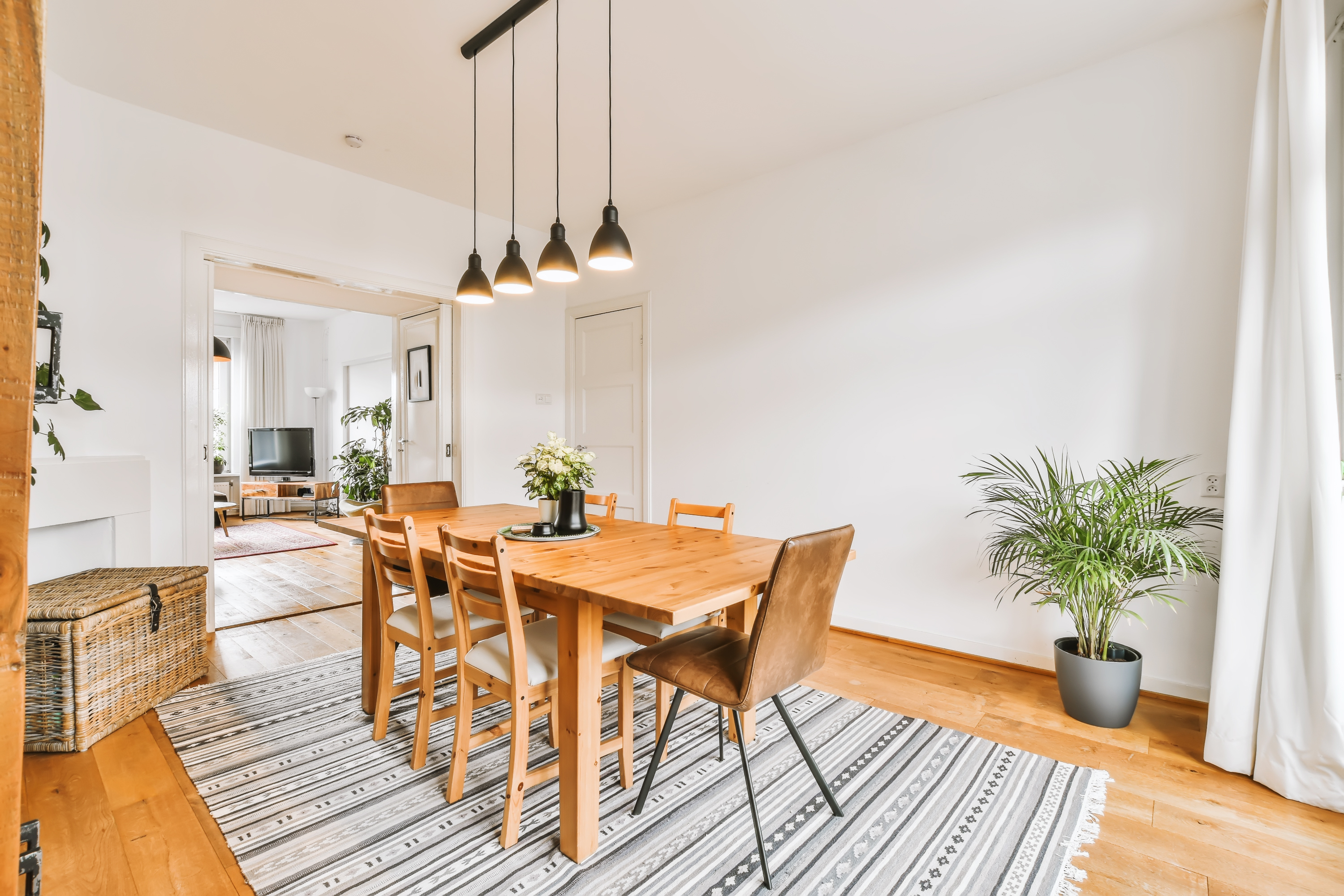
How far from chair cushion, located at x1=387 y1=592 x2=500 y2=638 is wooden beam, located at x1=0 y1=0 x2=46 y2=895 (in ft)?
5.23

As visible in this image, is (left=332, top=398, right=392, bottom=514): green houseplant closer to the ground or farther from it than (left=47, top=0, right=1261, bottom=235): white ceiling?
closer to the ground

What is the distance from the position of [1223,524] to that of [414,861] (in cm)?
275

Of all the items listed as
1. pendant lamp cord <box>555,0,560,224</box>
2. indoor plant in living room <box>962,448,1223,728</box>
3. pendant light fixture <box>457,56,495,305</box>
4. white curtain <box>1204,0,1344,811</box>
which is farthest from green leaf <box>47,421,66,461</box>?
white curtain <box>1204,0,1344,811</box>

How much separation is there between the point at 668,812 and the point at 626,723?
27cm

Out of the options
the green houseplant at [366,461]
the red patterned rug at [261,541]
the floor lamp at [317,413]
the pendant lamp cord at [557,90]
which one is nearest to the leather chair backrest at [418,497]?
the pendant lamp cord at [557,90]

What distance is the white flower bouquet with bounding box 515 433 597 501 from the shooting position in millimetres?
2262

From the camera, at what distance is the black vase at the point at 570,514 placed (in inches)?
89.7

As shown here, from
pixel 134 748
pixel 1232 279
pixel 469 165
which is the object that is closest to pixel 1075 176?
pixel 1232 279

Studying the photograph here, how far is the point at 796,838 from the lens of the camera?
5.45ft

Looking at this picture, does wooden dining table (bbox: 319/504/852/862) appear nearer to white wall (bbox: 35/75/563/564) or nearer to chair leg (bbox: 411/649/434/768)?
chair leg (bbox: 411/649/434/768)

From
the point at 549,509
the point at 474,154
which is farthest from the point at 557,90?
the point at 549,509

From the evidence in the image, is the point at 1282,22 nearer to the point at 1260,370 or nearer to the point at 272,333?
the point at 1260,370

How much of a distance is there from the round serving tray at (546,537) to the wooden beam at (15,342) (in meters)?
1.78

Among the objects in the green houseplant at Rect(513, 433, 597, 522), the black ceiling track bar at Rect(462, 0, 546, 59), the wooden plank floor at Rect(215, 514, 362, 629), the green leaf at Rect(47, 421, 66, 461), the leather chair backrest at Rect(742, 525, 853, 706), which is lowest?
the wooden plank floor at Rect(215, 514, 362, 629)
